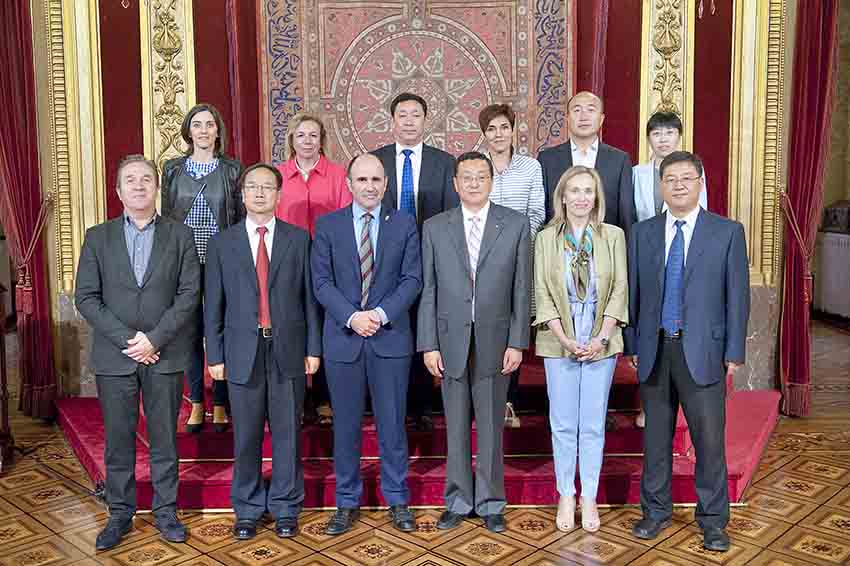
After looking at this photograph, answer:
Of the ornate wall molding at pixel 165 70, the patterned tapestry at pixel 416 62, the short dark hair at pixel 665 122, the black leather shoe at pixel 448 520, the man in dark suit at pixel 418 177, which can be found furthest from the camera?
the patterned tapestry at pixel 416 62

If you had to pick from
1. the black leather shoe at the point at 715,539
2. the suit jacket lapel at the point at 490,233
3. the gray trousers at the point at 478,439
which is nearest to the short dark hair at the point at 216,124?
the suit jacket lapel at the point at 490,233

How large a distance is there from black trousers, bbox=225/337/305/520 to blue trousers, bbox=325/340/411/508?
17cm

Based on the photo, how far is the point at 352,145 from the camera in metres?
6.12

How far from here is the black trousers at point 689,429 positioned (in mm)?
3723

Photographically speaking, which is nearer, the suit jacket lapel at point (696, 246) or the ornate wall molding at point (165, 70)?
the suit jacket lapel at point (696, 246)

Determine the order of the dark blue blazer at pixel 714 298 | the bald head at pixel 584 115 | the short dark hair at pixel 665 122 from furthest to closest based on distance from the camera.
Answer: the short dark hair at pixel 665 122 < the bald head at pixel 584 115 < the dark blue blazer at pixel 714 298

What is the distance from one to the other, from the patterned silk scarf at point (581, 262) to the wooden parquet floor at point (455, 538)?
42.3 inches

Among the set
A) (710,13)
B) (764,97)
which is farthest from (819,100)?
(710,13)

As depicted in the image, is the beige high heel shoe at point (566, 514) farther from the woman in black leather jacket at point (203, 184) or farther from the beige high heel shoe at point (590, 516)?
the woman in black leather jacket at point (203, 184)

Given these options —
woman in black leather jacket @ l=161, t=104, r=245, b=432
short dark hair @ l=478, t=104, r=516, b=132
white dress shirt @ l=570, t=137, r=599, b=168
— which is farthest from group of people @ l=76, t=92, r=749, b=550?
white dress shirt @ l=570, t=137, r=599, b=168

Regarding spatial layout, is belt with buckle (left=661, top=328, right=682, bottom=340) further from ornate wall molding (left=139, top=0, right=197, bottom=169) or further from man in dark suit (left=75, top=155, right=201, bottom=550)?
ornate wall molding (left=139, top=0, right=197, bottom=169)

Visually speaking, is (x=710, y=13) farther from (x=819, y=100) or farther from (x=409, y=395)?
(x=409, y=395)

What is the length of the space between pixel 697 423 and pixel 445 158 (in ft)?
5.42

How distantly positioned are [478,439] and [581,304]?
0.74m
